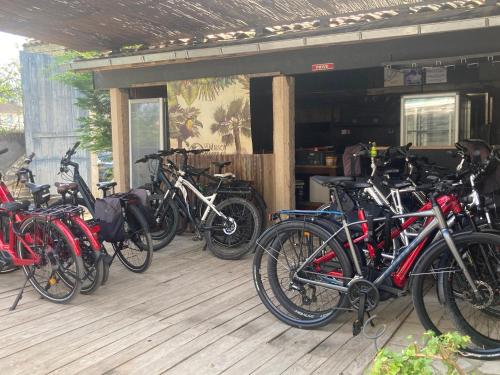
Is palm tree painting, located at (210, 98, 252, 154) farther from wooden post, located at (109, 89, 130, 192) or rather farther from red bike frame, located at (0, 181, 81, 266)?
red bike frame, located at (0, 181, 81, 266)

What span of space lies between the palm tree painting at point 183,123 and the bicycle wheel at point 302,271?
3294 mm

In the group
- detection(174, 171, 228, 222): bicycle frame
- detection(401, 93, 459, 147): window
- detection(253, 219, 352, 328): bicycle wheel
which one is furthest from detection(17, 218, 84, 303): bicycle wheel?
detection(401, 93, 459, 147): window

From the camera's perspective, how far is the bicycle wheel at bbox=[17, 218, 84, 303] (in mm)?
3664

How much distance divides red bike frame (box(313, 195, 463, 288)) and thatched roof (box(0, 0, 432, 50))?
2.58 metres

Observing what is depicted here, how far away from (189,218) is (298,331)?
2544 mm

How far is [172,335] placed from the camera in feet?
10.3

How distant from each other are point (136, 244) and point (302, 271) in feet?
6.22

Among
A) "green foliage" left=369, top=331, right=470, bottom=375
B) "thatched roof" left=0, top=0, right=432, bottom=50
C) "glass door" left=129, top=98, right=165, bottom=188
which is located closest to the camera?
"green foliage" left=369, top=331, right=470, bottom=375

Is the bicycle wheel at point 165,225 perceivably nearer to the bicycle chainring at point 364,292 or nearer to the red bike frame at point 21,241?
the red bike frame at point 21,241

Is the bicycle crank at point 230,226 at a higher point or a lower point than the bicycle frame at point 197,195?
lower

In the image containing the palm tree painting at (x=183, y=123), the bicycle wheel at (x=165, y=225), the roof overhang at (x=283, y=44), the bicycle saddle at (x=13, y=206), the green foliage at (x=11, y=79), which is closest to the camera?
the bicycle saddle at (x=13, y=206)

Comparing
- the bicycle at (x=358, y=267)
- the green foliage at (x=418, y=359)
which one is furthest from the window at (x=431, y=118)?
the green foliage at (x=418, y=359)

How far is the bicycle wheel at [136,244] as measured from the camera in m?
4.40

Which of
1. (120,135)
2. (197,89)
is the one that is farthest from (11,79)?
(197,89)
